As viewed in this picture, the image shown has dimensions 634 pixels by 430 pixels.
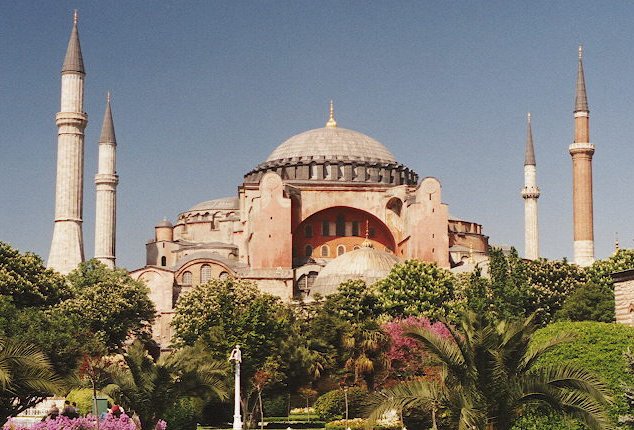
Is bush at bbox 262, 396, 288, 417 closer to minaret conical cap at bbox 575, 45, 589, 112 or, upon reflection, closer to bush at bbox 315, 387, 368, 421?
bush at bbox 315, 387, 368, 421

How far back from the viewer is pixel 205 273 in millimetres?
53312

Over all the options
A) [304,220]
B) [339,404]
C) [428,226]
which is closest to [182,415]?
[339,404]

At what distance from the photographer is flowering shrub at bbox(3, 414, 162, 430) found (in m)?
19.2

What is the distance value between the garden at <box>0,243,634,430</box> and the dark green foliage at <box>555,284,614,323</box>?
86mm

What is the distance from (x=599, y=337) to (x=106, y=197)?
40701 millimetres

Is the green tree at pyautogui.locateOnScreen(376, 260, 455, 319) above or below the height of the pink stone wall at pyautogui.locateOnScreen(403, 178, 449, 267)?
below

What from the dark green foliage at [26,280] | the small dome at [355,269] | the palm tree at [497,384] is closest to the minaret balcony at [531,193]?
the small dome at [355,269]

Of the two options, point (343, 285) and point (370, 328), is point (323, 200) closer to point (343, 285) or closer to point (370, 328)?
point (343, 285)

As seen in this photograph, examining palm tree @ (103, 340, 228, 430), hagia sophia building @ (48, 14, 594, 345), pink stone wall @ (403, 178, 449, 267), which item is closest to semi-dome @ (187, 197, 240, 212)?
hagia sophia building @ (48, 14, 594, 345)

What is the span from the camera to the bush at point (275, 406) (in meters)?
35.2

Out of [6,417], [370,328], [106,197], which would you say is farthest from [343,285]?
[6,417]

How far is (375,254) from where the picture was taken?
1975 inches

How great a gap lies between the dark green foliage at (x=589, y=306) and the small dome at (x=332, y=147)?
2127cm

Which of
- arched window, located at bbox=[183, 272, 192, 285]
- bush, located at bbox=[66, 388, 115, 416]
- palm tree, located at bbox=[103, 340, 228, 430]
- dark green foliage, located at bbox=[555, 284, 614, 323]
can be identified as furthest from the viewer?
arched window, located at bbox=[183, 272, 192, 285]
